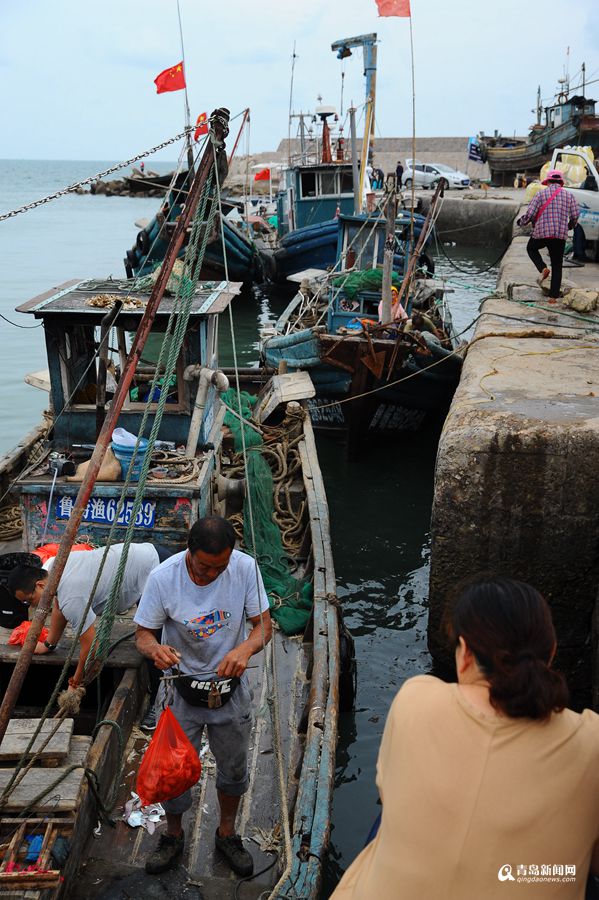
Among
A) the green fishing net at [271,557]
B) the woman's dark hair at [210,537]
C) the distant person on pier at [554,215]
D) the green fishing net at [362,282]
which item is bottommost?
the green fishing net at [271,557]

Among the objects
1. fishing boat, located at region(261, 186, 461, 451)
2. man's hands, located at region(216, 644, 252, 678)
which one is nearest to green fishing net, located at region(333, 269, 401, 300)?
fishing boat, located at region(261, 186, 461, 451)

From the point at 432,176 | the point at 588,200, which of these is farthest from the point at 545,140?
the point at 588,200

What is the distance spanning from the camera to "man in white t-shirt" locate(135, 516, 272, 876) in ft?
10.5

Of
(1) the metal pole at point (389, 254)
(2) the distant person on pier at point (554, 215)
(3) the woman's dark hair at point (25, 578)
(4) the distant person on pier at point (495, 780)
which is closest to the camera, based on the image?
(4) the distant person on pier at point (495, 780)

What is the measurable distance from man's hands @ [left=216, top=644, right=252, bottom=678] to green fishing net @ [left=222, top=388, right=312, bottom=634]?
203 cm

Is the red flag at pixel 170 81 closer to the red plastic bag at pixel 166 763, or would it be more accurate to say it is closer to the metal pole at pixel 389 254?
Answer: the metal pole at pixel 389 254

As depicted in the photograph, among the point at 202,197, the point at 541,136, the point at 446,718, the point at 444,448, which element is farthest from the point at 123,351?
the point at 541,136

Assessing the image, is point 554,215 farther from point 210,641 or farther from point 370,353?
point 210,641

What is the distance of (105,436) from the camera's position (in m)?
3.56

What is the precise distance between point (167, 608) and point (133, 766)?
149cm

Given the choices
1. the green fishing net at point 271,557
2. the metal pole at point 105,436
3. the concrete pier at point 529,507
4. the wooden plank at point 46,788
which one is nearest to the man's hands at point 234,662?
the metal pole at point 105,436

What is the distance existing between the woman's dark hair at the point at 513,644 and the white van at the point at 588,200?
13.2 m

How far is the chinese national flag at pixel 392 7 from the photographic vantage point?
10.2 meters

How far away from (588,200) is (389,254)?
18.0ft
